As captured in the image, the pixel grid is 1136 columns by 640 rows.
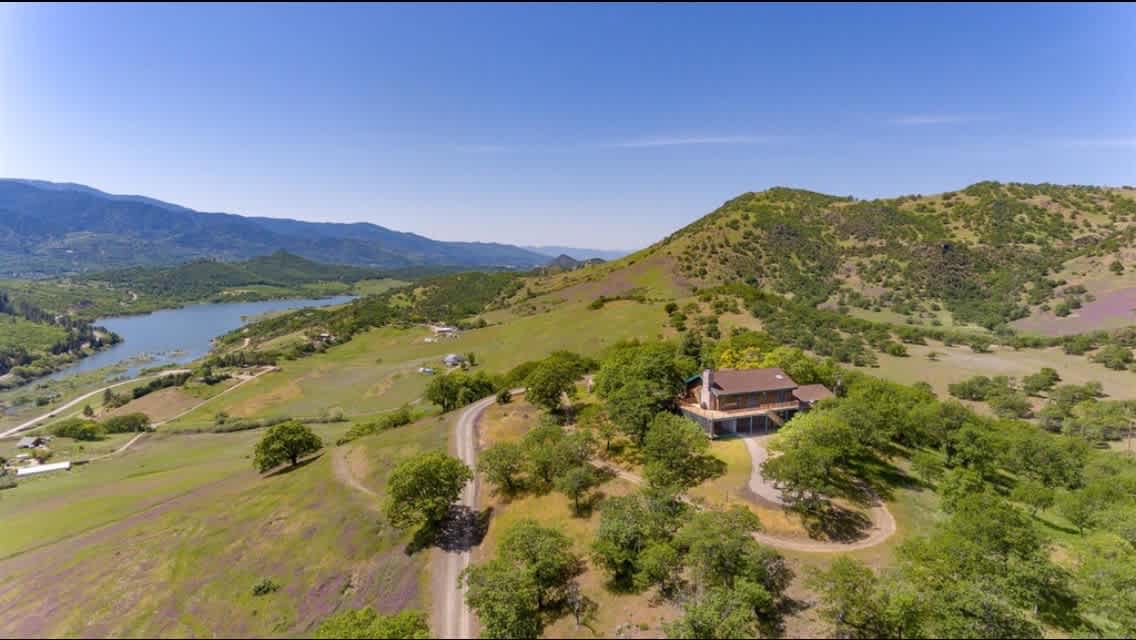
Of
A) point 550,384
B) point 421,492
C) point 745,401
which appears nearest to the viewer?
point 421,492

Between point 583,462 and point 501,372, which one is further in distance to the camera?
point 501,372

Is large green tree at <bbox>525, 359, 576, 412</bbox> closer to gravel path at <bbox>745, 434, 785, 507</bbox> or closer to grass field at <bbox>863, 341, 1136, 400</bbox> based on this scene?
gravel path at <bbox>745, 434, 785, 507</bbox>

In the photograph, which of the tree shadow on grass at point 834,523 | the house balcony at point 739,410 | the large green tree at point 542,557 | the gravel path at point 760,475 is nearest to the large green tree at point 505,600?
the large green tree at point 542,557

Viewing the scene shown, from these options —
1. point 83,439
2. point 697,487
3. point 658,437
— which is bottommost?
point 83,439

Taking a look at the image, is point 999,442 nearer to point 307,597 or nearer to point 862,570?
point 862,570

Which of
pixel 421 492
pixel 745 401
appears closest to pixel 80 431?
pixel 421 492

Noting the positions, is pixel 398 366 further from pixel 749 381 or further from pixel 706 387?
pixel 749 381

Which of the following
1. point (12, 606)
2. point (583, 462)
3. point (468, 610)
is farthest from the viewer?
point (583, 462)

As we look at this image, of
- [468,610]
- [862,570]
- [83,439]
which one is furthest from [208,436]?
[862,570]
